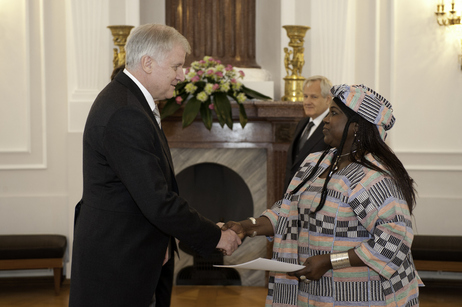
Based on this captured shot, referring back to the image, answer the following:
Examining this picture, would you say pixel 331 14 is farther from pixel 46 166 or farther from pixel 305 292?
pixel 305 292

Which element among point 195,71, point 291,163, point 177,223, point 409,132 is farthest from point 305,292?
point 409,132

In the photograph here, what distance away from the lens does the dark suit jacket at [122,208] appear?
2.01m

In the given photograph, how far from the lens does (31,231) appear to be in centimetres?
554

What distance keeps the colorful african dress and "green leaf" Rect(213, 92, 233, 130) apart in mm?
2698

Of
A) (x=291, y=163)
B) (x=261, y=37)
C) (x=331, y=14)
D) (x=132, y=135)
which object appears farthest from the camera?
(x=261, y=37)

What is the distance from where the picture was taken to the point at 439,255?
16.0 ft

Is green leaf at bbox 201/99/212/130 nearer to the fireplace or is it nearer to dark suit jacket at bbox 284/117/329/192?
the fireplace

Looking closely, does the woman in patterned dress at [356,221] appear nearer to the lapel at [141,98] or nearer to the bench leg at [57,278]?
the lapel at [141,98]

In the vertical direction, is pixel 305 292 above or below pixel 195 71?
below

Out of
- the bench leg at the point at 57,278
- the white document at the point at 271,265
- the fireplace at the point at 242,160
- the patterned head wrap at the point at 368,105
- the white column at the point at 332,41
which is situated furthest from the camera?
the white column at the point at 332,41

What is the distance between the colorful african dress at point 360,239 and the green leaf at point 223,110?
8.85 feet

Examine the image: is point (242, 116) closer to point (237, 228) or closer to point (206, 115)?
point (206, 115)

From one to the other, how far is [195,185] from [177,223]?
3508 millimetres

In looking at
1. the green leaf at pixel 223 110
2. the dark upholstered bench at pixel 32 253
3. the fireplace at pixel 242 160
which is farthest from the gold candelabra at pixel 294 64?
the dark upholstered bench at pixel 32 253
